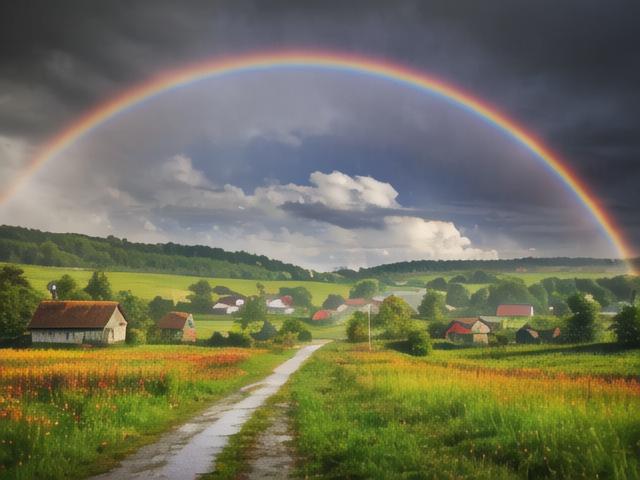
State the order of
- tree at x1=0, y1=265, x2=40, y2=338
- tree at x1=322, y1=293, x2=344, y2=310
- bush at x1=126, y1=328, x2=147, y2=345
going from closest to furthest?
tree at x1=0, y1=265, x2=40, y2=338 < bush at x1=126, y1=328, x2=147, y2=345 < tree at x1=322, y1=293, x2=344, y2=310

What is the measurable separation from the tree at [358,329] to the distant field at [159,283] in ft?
226

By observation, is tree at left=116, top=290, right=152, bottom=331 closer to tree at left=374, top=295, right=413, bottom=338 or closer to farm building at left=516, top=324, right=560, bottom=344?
tree at left=374, top=295, right=413, bottom=338

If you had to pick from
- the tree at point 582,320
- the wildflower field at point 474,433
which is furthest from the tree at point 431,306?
the wildflower field at point 474,433

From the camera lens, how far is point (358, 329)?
8494cm

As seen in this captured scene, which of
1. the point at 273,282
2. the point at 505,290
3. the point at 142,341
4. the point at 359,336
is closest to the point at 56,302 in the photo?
the point at 142,341

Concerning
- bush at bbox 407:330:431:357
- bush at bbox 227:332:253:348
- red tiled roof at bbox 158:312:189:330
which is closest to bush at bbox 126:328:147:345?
bush at bbox 227:332:253:348

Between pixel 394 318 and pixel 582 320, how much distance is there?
2772 centimetres

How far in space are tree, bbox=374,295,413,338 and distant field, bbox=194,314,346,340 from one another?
19.8 metres

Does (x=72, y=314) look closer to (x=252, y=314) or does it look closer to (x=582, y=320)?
(x=252, y=314)

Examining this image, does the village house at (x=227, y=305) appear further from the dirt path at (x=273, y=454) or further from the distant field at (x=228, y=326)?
the dirt path at (x=273, y=454)

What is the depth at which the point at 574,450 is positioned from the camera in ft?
35.6

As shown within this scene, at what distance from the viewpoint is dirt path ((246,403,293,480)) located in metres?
11.2

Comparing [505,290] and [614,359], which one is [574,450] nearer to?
[614,359]

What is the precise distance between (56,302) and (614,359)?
2487 inches
